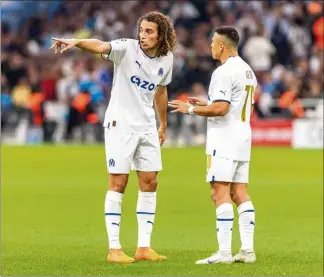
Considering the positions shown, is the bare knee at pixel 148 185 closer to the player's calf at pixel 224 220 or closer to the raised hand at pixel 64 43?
the player's calf at pixel 224 220

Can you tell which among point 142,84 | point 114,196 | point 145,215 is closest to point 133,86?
point 142,84

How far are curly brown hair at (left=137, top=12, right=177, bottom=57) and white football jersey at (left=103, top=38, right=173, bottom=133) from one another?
100 millimetres

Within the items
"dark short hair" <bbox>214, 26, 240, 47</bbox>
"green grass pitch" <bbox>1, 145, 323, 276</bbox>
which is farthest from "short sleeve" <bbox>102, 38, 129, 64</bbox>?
"green grass pitch" <bbox>1, 145, 323, 276</bbox>

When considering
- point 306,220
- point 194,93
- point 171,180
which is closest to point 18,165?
point 171,180

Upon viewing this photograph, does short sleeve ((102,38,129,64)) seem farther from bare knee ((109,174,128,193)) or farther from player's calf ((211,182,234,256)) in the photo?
player's calf ((211,182,234,256))

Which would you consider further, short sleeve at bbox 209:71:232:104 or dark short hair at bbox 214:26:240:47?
dark short hair at bbox 214:26:240:47

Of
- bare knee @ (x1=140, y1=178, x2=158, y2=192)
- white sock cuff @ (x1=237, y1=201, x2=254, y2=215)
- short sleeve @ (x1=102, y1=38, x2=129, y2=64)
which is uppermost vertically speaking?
short sleeve @ (x1=102, y1=38, x2=129, y2=64)

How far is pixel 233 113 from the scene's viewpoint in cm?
1086

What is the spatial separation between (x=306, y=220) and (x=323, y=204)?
96.3 inches

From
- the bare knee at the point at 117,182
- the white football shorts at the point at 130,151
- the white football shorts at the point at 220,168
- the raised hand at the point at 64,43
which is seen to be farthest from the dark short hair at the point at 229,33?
the bare knee at the point at 117,182

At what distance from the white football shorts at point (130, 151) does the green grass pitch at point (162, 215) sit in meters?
0.94

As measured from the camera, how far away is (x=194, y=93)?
34.1 metres

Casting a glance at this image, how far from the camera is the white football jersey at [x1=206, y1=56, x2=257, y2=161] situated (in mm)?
10711

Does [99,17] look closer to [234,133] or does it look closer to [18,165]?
[18,165]
